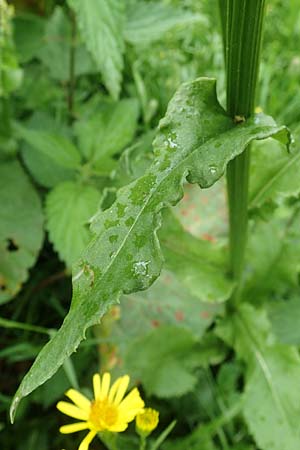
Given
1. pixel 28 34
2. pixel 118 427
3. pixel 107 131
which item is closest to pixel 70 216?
pixel 107 131

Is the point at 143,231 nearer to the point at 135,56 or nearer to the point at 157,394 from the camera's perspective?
the point at 157,394

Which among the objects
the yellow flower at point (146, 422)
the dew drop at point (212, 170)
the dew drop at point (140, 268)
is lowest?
the yellow flower at point (146, 422)

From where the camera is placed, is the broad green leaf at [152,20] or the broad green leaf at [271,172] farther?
the broad green leaf at [152,20]

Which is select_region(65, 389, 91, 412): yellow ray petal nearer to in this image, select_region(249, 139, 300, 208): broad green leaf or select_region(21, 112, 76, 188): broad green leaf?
select_region(249, 139, 300, 208): broad green leaf

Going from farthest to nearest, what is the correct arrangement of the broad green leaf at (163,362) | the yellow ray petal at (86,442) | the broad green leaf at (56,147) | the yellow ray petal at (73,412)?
the broad green leaf at (56,147) → the broad green leaf at (163,362) → the yellow ray petal at (73,412) → the yellow ray petal at (86,442)

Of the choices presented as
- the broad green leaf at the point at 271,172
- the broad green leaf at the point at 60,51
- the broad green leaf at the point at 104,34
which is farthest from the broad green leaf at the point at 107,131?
the broad green leaf at the point at 271,172

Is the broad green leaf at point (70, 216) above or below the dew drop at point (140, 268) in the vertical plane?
below

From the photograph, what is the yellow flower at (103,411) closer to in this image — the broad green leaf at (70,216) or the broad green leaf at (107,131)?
the broad green leaf at (70,216)
